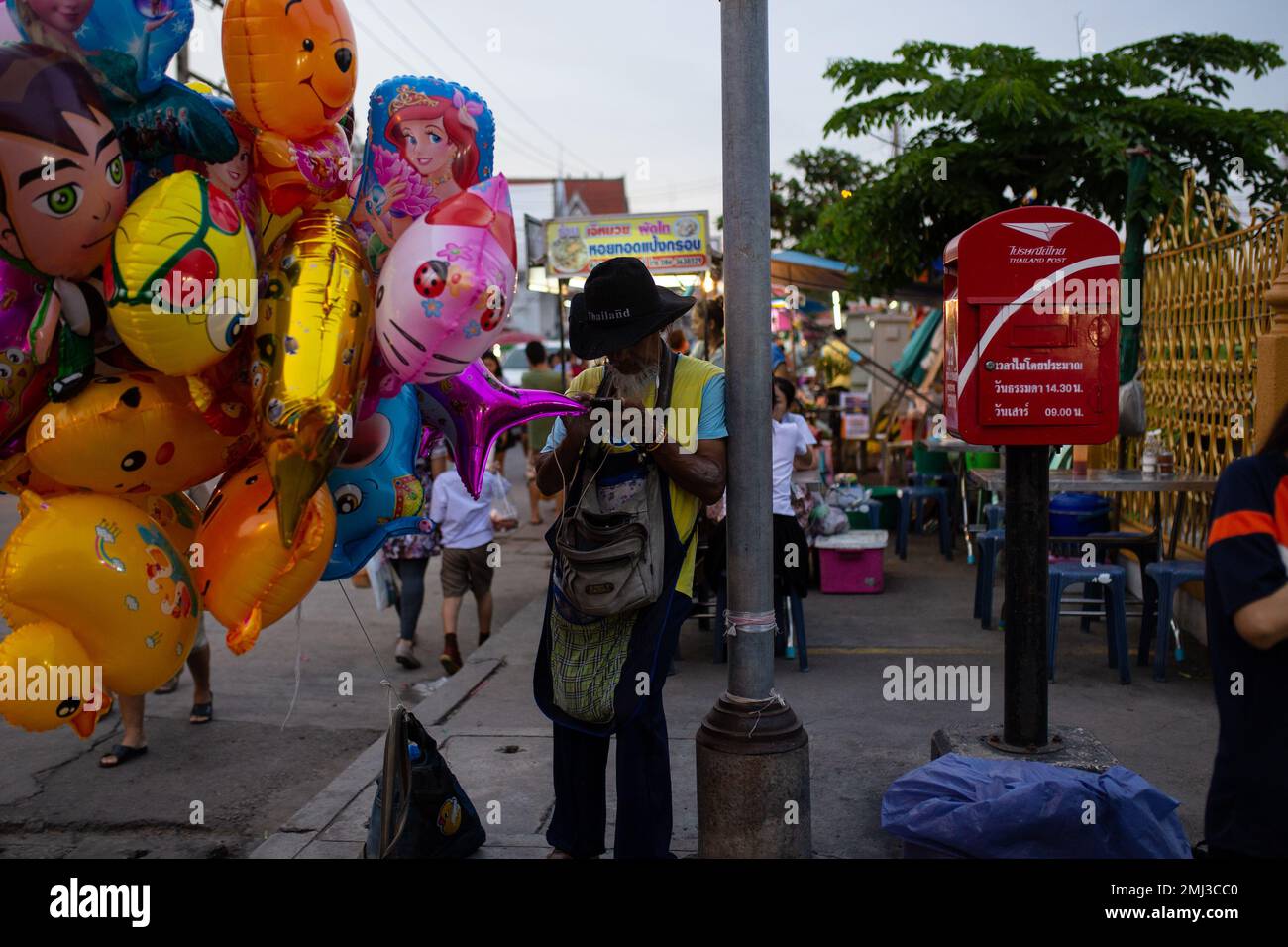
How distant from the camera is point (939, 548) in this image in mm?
11078

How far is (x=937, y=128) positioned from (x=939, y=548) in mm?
3961

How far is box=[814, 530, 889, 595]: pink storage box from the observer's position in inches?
345

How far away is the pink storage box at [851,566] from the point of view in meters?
8.77

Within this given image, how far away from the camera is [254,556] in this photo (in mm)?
3100

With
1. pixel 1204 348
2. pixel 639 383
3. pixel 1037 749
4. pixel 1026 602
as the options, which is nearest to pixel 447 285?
pixel 639 383

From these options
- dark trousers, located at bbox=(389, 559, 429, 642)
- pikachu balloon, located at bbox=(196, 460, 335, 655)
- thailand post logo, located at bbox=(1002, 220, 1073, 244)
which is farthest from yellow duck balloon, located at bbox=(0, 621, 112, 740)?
dark trousers, located at bbox=(389, 559, 429, 642)

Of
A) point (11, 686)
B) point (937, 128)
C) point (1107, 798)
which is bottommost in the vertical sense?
point (1107, 798)

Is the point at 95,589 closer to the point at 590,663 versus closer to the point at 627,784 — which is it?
the point at 590,663

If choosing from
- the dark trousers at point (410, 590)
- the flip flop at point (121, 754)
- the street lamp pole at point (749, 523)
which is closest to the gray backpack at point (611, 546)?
the street lamp pole at point (749, 523)

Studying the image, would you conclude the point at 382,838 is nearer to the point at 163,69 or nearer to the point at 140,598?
the point at 140,598

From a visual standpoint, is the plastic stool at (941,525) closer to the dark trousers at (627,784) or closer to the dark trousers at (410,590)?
the dark trousers at (410,590)

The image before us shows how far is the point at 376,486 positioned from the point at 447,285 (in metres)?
0.77

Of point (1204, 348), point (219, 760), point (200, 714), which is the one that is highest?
point (1204, 348)
